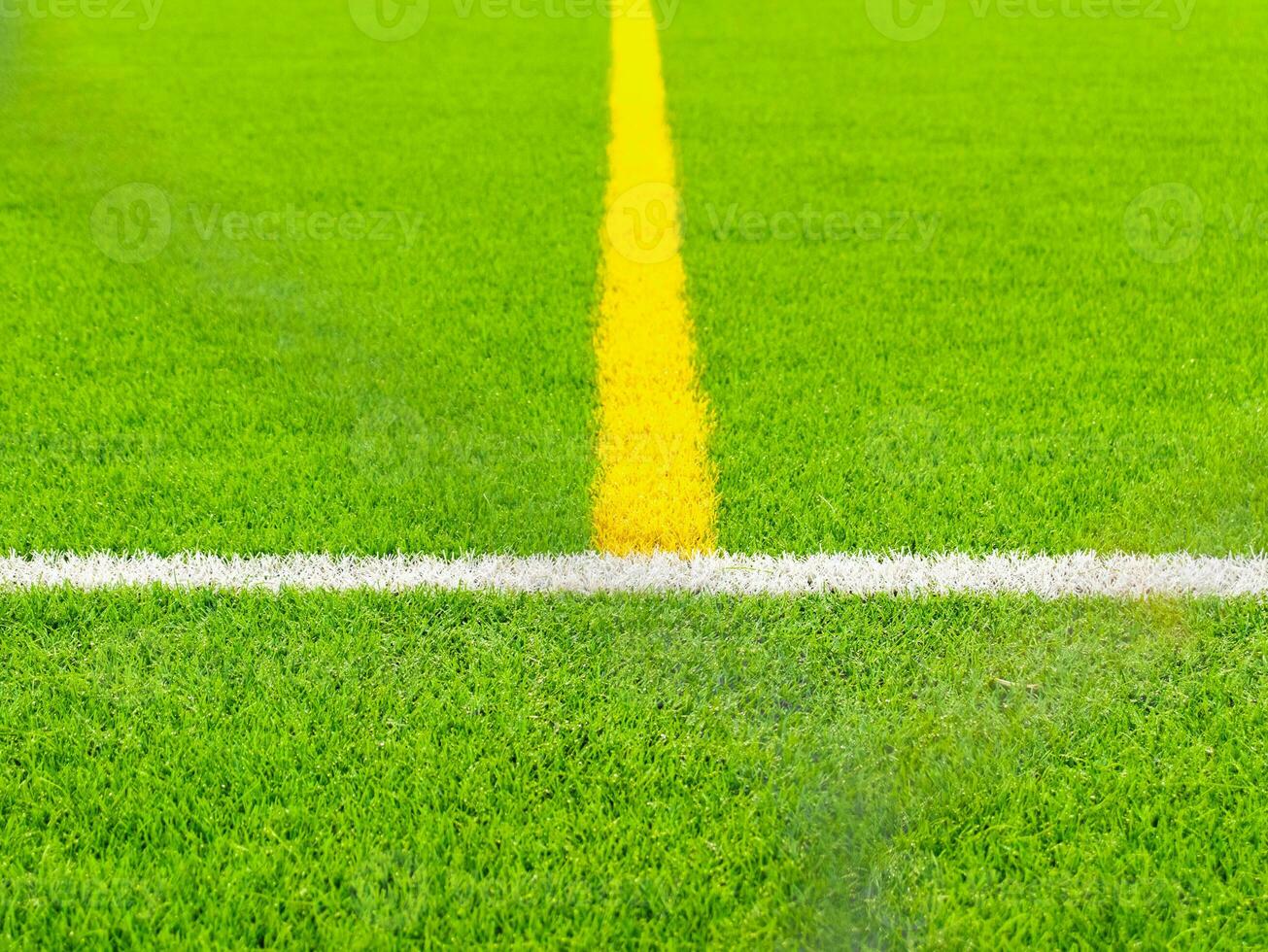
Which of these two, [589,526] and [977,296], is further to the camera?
[977,296]

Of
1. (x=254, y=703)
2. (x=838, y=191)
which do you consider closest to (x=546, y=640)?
(x=254, y=703)

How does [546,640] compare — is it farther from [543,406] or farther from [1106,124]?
[1106,124]

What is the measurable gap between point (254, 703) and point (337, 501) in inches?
22.2

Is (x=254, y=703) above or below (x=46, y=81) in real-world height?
below

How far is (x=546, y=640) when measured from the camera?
1938mm

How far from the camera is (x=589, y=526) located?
7.38 ft
